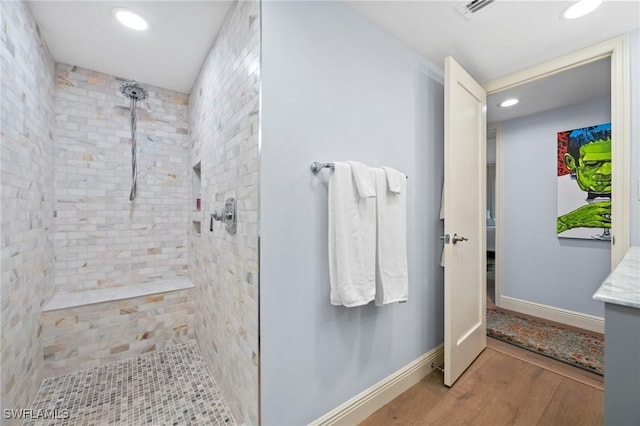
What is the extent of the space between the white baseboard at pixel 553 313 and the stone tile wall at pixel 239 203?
304cm

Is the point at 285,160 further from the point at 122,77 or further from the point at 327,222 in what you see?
the point at 122,77

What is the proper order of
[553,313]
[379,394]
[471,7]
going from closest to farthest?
[471,7], [379,394], [553,313]

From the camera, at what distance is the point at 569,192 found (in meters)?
2.55

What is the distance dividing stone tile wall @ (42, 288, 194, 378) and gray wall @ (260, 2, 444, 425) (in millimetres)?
1398

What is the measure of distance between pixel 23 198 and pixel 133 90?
119 centimetres

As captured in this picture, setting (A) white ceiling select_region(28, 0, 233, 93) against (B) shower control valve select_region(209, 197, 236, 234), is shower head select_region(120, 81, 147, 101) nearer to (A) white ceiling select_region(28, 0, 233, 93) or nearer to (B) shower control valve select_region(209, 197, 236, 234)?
(A) white ceiling select_region(28, 0, 233, 93)

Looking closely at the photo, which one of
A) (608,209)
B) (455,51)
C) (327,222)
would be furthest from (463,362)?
(455,51)

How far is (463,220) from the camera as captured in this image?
1820 mm

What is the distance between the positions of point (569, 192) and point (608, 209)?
1.01ft

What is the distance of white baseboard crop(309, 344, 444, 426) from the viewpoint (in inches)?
51.6

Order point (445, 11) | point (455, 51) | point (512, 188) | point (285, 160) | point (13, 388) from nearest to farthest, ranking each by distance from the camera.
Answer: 1. point (285, 160)
2. point (13, 388)
3. point (445, 11)
4. point (455, 51)
5. point (512, 188)

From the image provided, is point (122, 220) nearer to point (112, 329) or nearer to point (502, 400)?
point (112, 329)

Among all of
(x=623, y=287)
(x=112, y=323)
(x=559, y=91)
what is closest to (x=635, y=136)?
(x=559, y=91)

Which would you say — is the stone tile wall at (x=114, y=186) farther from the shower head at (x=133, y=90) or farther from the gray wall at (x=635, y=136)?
the gray wall at (x=635, y=136)
